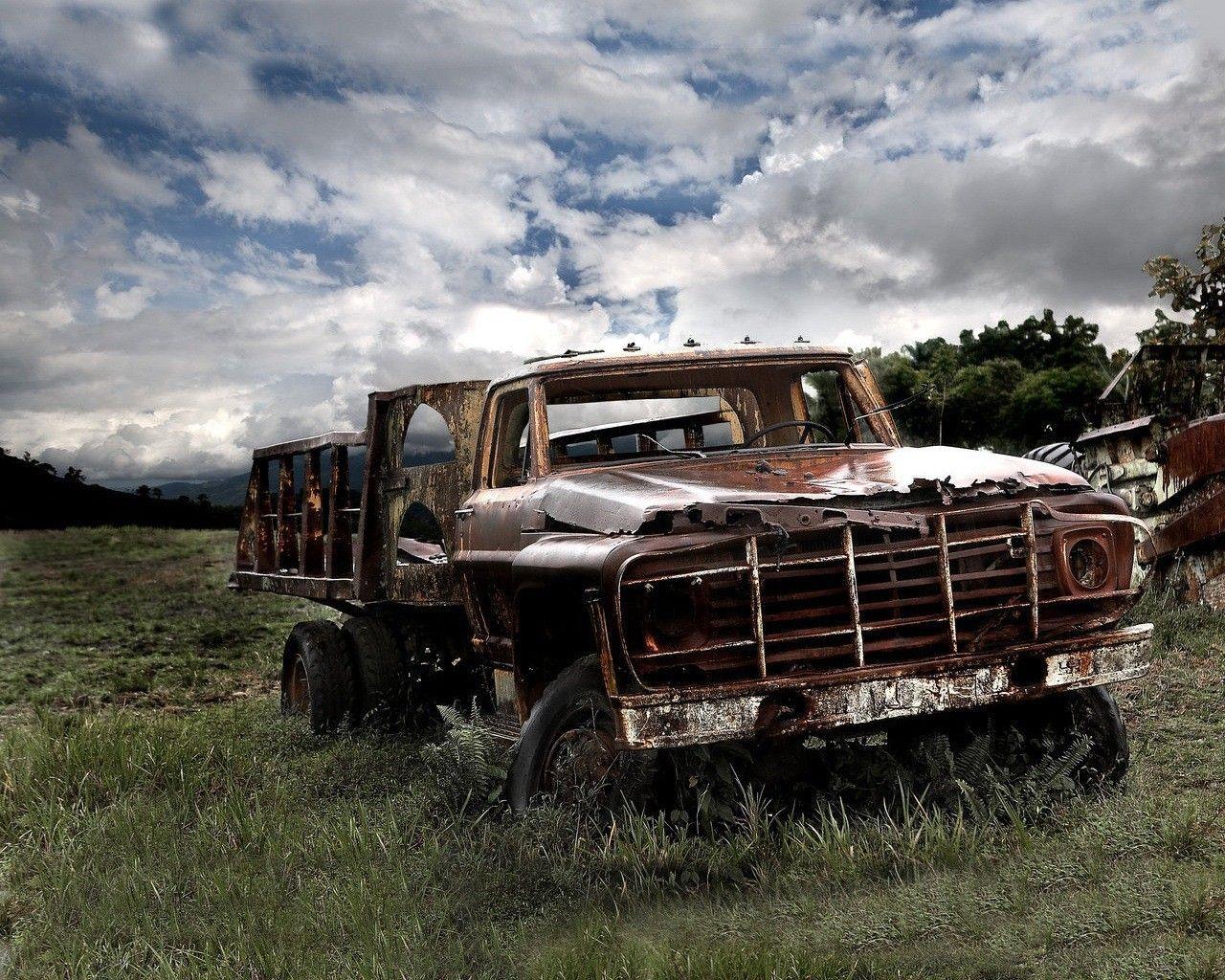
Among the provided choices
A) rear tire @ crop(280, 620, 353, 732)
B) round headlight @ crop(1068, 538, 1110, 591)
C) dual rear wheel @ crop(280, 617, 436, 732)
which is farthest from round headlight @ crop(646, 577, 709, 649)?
Answer: rear tire @ crop(280, 620, 353, 732)

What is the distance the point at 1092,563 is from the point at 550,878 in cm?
248

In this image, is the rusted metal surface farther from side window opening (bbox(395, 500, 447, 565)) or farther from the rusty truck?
side window opening (bbox(395, 500, 447, 565))

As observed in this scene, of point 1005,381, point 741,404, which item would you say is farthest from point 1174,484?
point 1005,381

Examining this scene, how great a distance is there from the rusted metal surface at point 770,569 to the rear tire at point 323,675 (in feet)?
8.38

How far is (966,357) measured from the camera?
1531 inches

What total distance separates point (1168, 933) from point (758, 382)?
3.62m

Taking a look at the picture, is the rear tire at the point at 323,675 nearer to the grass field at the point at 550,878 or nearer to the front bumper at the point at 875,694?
the grass field at the point at 550,878

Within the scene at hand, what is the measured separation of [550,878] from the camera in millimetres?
4664

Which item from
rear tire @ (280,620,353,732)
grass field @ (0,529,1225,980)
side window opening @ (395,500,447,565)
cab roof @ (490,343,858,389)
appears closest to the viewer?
grass field @ (0,529,1225,980)

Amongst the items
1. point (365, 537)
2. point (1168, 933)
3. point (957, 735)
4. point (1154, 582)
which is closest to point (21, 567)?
point (365, 537)

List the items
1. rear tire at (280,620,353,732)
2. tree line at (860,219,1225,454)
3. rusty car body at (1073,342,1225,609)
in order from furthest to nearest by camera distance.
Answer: tree line at (860,219,1225,454)
rusty car body at (1073,342,1225,609)
rear tire at (280,620,353,732)

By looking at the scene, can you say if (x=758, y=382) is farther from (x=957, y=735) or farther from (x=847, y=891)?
(x=847, y=891)

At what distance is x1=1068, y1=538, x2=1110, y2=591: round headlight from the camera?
5.20 metres

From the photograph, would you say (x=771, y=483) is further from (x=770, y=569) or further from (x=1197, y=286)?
(x=1197, y=286)
